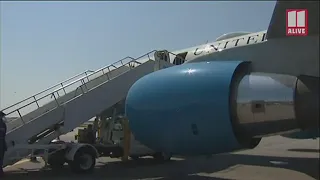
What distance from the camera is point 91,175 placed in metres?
13.1

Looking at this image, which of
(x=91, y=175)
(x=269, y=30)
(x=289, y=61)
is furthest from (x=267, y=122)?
(x=91, y=175)

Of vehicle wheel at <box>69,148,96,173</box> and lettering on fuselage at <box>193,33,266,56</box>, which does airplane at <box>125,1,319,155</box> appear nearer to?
vehicle wheel at <box>69,148,96,173</box>

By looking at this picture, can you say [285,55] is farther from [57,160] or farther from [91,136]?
[91,136]

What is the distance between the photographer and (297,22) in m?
6.68

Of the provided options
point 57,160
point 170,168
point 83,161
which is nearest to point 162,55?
point 170,168

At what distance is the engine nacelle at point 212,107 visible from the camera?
23.5 feet

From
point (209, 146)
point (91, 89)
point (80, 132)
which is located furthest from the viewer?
point (80, 132)

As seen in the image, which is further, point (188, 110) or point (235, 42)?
point (235, 42)

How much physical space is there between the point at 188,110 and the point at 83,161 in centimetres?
673

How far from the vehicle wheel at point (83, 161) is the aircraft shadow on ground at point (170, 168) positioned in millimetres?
219

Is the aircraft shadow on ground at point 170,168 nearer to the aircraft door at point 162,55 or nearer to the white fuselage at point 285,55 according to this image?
the aircraft door at point 162,55

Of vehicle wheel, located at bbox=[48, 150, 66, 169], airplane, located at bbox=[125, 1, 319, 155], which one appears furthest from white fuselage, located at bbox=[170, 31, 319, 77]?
vehicle wheel, located at bbox=[48, 150, 66, 169]

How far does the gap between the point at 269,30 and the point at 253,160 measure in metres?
10.8

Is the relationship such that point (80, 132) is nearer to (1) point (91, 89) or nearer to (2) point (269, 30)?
→ (1) point (91, 89)
